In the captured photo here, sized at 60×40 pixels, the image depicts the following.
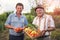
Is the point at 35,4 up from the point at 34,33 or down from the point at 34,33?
up

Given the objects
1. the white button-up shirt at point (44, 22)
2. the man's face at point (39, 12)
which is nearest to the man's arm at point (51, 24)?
the white button-up shirt at point (44, 22)

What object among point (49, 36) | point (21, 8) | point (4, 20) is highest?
point (21, 8)

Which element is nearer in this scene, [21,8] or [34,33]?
[34,33]

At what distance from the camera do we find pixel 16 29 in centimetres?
209

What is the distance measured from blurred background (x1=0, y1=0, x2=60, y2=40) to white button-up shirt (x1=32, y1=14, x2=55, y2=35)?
0.16ft

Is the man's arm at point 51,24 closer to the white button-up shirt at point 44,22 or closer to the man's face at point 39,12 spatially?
the white button-up shirt at point 44,22

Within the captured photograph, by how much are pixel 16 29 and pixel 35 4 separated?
350mm

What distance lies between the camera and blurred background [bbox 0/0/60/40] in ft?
6.97

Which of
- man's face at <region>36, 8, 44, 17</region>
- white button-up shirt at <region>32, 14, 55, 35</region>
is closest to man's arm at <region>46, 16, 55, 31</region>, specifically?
white button-up shirt at <region>32, 14, 55, 35</region>

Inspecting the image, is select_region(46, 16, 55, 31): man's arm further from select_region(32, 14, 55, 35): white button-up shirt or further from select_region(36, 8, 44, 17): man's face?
select_region(36, 8, 44, 17): man's face

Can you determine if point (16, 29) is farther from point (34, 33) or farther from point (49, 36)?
point (49, 36)

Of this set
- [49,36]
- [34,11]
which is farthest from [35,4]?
[49,36]

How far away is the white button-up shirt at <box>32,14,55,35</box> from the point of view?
2.08 m

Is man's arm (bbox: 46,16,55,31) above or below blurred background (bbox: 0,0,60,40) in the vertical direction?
below
